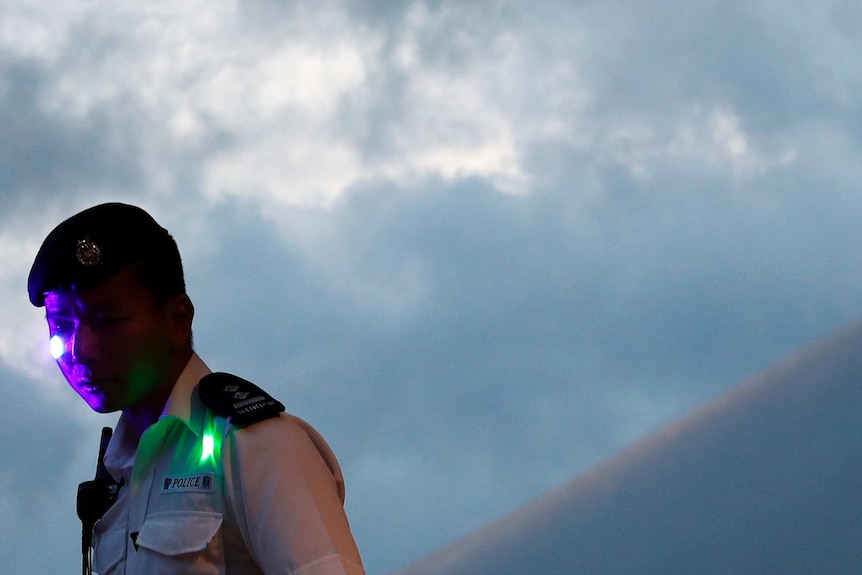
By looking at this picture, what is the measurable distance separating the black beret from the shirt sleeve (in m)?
0.49

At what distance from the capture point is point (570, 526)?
23.8 ft

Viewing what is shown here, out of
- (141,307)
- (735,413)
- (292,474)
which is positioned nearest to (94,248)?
(141,307)

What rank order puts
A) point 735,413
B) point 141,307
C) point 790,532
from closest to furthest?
point 141,307, point 790,532, point 735,413

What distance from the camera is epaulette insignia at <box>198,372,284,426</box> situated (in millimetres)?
2264

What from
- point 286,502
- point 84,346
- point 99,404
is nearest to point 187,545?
point 286,502

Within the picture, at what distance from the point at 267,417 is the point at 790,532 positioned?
4767mm

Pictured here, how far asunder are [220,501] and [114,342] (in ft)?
1.46

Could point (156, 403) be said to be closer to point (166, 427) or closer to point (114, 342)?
point (166, 427)

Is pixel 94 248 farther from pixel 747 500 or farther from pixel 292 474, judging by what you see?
pixel 747 500

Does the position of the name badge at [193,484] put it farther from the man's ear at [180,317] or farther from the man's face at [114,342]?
the man's ear at [180,317]

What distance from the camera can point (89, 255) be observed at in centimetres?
241

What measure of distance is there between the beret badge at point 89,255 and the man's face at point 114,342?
0.06 meters

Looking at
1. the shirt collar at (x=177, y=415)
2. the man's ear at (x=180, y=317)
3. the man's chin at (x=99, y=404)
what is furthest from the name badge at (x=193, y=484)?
the man's ear at (x=180, y=317)

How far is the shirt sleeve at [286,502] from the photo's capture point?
79.0 inches
